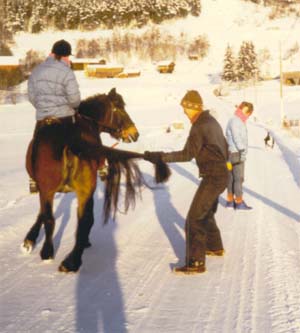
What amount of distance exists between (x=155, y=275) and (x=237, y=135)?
453cm

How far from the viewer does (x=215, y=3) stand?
19450 cm

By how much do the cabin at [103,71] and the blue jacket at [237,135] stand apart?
98414 mm

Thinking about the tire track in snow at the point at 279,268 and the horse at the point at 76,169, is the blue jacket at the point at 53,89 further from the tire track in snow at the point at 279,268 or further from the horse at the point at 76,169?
the tire track in snow at the point at 279,268

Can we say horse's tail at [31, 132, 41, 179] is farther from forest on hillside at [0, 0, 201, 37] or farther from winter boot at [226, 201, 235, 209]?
forest on hillside at [0, 0, 201, 37]

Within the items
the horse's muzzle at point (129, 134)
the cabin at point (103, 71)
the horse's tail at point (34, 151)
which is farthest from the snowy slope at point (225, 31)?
the horse's tail at point (34, 151)

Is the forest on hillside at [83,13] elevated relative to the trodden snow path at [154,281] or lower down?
elevated

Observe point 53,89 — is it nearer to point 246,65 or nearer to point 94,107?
point 94,107

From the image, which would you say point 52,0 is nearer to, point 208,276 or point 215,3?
point 215,3

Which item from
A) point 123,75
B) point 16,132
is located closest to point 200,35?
point 123,75

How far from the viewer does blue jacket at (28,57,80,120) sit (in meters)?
5.88

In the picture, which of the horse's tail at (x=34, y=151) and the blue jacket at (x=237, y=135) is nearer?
the horse's tail at (x=34, y=151)

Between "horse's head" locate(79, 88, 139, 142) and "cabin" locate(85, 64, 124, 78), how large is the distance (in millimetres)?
100974

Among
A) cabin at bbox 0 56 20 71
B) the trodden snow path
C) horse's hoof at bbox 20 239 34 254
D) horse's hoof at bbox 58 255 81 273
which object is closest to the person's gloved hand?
the trodden snow path

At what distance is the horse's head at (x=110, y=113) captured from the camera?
20.9ft
